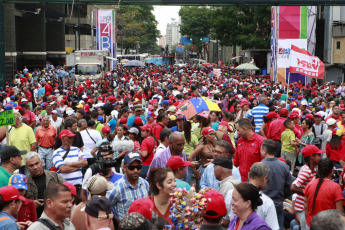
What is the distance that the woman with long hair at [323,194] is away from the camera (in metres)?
5.97

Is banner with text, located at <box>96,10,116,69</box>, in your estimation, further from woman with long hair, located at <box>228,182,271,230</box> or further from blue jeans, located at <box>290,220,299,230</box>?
woman with long hair, located at <box>228,182,271,230</box>

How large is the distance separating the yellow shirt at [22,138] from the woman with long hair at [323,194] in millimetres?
5868

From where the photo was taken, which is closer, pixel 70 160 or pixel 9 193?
pixel 9 193

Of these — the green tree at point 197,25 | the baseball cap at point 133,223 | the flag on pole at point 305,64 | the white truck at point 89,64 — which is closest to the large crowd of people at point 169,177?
the baseball cap at point 133,223

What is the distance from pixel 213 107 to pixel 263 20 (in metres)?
41.7

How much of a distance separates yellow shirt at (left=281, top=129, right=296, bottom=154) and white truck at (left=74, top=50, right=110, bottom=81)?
2877 cm

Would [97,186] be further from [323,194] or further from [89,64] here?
[89,64]

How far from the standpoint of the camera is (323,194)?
599cm

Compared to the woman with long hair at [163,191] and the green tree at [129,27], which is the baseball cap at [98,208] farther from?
the green tree at [129,27]

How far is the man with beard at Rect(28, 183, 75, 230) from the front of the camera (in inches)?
191

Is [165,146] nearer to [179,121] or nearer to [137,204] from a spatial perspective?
[179,121]

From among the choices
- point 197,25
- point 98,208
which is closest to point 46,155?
point 98,208

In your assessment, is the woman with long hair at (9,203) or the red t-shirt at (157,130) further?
the red t-shirt at (157,130)

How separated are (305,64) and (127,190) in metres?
14.3
